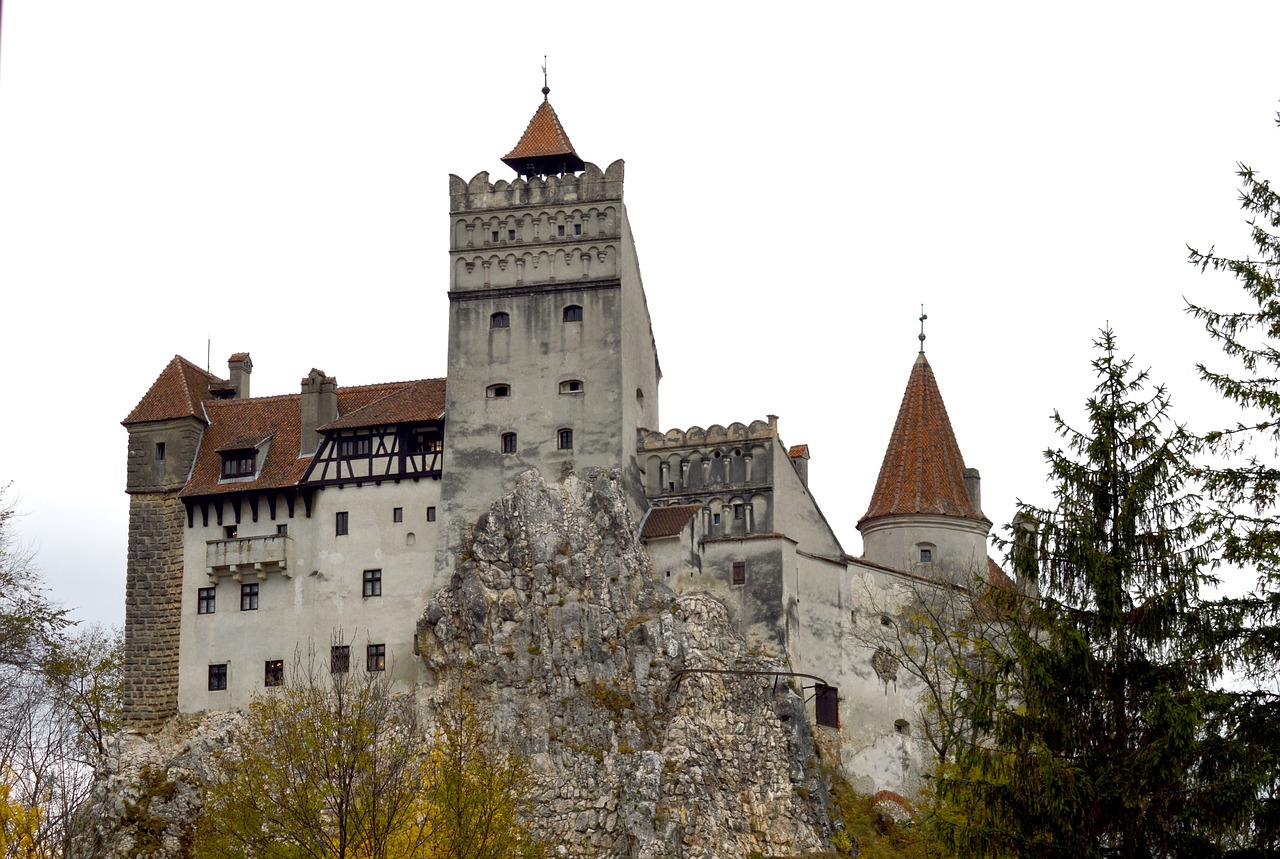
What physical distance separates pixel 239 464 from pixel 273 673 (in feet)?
23.7

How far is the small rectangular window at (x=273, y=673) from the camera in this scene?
5538cm

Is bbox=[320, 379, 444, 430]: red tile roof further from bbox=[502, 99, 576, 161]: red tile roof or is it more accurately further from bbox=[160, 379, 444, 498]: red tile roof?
bbox=[502, 99, 576, 161]: red tile roof

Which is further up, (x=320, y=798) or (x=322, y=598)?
(x=322, y=598)

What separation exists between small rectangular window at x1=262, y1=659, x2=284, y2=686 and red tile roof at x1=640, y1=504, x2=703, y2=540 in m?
11.9

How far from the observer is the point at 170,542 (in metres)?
58.1

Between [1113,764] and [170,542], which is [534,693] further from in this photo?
[1113,764]

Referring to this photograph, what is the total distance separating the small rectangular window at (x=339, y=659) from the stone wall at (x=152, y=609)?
549 cm

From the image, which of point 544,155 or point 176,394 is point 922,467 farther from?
point 176,394

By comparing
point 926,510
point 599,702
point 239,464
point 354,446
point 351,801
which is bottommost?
point 351,801

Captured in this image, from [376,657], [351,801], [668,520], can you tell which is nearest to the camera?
[351,801]

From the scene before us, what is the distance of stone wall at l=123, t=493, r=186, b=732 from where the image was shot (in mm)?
56438

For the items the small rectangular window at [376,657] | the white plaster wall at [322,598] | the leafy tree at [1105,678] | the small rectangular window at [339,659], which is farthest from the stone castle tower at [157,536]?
the leafy tree at [1105,678]

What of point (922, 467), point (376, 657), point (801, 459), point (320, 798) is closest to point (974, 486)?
point (922, 467)

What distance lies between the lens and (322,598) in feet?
184
